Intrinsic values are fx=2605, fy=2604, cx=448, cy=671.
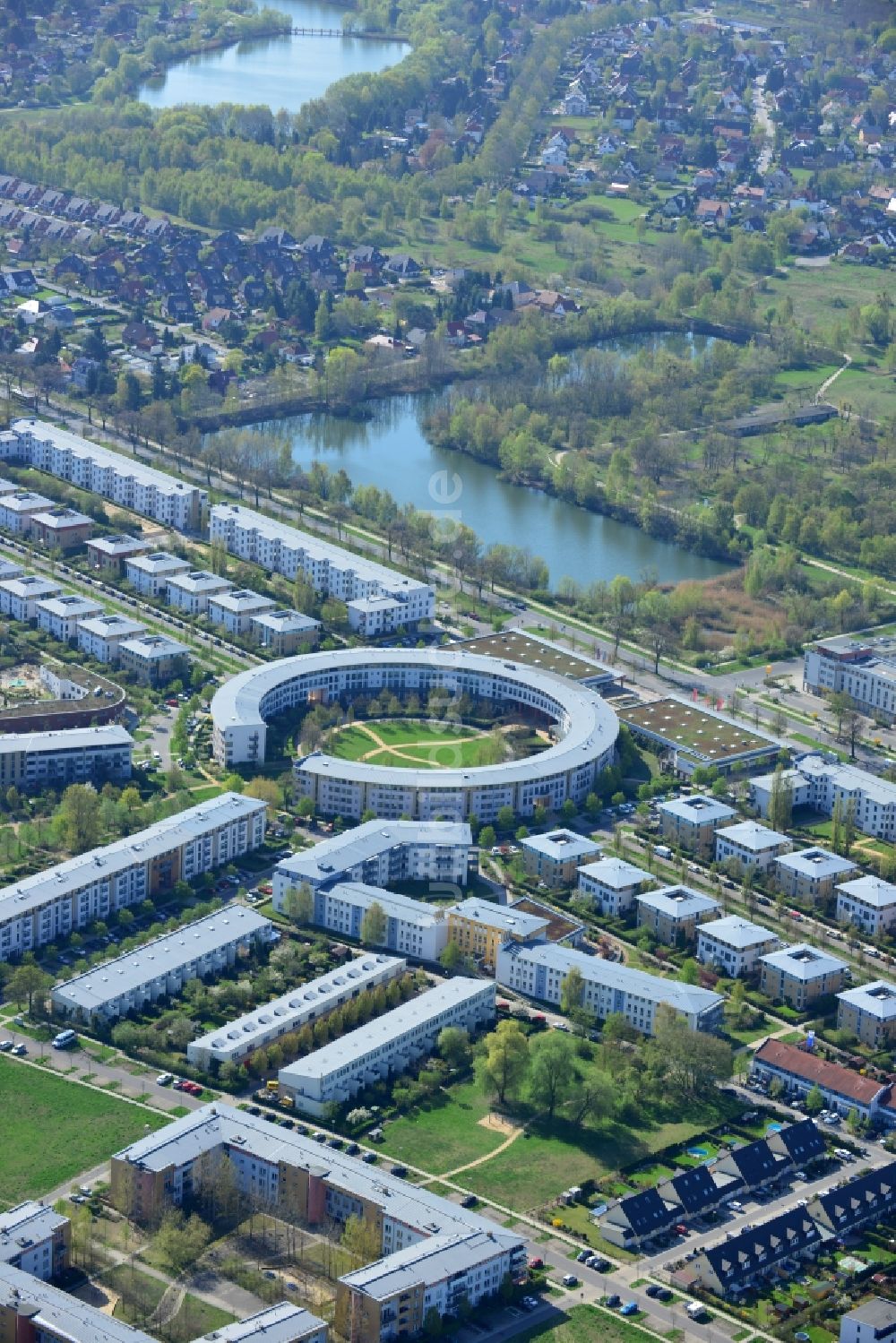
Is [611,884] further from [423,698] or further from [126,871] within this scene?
[423,698]

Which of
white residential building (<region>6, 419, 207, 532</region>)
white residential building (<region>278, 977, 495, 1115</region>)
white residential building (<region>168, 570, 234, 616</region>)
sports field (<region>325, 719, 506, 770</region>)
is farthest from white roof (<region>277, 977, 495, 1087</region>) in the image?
white residential building (<region>6, 419, 207, 532</region>)

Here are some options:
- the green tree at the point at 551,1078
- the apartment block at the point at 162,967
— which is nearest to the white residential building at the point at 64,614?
the apartment block at the point at 162,967

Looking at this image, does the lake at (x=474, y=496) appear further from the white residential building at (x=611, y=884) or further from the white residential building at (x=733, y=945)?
the white residential building at (x=733, y=945)

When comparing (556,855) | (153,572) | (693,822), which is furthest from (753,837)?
(153,572)

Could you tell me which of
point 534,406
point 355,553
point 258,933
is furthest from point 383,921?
point 534,406

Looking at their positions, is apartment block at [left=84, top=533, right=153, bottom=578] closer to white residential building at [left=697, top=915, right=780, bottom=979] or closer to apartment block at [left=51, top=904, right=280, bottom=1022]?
apartment block at [left=51, top=904, right=280, bottom=1022]

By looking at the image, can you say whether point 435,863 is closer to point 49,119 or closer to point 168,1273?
point 168,1273
